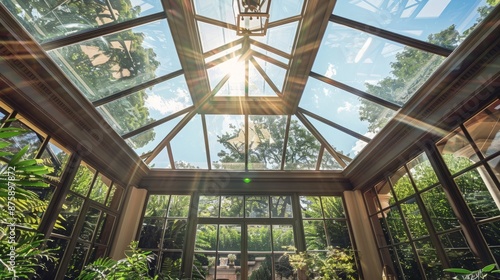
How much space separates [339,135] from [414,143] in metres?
1.26

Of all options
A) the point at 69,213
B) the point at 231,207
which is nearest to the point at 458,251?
the point at 231,207

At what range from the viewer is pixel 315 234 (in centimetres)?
451

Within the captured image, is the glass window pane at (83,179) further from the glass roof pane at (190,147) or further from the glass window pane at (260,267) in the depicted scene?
the glass window pane at (260,267)

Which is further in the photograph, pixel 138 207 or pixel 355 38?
pixel 138 207

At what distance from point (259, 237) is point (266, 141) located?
6.30ft

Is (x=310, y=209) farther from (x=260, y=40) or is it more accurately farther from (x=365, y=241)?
(x=260, y=40)

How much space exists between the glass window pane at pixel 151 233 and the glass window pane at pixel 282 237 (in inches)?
89.5

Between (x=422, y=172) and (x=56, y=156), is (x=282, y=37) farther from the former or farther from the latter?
(x=56, y=156)

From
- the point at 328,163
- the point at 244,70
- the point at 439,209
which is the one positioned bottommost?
the point at 439,209

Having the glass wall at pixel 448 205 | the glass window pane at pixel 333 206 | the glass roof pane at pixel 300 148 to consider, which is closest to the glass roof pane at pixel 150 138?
the glass roof pane at pixel 300 148

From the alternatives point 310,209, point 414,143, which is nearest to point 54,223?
point 310,209

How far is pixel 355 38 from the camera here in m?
2.78

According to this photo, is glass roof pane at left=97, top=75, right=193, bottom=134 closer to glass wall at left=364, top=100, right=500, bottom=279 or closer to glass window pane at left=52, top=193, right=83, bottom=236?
glass window pane at left=52, top=193, right=83, bottom=236

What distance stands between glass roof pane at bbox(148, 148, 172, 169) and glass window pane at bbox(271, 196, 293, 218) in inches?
93.4
